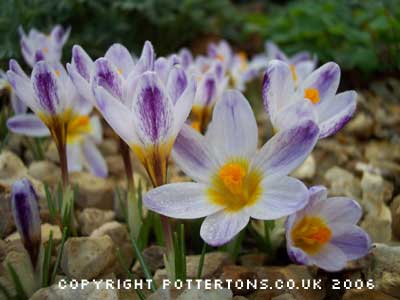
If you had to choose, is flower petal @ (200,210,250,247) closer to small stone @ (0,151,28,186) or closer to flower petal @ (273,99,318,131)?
flower petal @ (273,99,318,131)

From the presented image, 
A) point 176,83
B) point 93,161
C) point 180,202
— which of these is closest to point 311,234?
point 180,202

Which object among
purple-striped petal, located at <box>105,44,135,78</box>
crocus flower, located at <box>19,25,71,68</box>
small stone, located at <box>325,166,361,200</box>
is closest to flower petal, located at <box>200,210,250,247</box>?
purple-striped petal, located at <box>105,44,135,78</box>

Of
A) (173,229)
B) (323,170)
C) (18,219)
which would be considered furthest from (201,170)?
(323,170)

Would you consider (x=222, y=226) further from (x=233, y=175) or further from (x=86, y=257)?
(x=86, y=257)

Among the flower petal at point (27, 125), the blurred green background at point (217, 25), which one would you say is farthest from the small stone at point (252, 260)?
the blurred green background at point (217, 25)

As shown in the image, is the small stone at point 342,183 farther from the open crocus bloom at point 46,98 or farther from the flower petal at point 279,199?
the open crocus bloom at point 46,98
